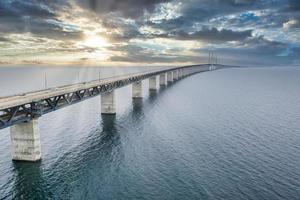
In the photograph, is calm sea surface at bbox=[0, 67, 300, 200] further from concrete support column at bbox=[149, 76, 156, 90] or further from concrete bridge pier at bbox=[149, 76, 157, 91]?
concrete support column at bbox=[149, 76, 156, 90]

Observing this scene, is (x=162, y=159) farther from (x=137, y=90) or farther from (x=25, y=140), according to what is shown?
(x=137, y=90)

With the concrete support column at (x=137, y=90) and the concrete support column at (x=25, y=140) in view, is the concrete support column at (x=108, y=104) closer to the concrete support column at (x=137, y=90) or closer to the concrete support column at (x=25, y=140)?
the concrete support column at (x=137, y=90)

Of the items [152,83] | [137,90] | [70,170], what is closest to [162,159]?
[70,170]

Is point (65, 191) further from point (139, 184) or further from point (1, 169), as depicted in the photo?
point (1, 169)

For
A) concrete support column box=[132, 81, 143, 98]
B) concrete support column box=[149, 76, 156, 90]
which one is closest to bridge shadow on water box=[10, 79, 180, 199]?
concrete support column box=[132, 81, 143, 98]

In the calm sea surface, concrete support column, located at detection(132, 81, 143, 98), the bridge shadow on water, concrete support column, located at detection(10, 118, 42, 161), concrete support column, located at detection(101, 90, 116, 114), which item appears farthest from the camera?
concrete support column, located at detection(132, 81, 143, 98)

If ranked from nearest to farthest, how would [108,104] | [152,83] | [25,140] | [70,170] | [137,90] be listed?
[70,170]
[25,140]
[108,104]
[137,90]
[152,83]
